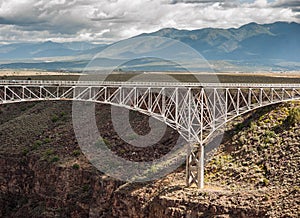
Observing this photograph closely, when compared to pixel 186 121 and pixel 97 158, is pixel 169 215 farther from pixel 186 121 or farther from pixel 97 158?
pixel 97 158

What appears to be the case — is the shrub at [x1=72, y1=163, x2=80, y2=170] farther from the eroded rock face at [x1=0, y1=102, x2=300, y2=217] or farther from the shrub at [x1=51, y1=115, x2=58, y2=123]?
the shrub at [x1=51, y1=115, x2=58, y2=123]

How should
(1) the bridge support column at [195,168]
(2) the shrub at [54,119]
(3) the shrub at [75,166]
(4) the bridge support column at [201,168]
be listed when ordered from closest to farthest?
(4) the bridge support column at [201,168], (1) the bridge support column at [195,168], (3) the shrub at [75,166], (2) the shrub at [54,119]

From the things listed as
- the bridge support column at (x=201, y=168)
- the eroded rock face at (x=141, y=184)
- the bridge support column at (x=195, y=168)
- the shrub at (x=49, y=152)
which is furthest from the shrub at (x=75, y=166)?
the bridge support column at (x=201, y=168)

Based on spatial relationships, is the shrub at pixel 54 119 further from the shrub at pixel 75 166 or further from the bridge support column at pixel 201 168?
the bridge support column at pixel 201 168

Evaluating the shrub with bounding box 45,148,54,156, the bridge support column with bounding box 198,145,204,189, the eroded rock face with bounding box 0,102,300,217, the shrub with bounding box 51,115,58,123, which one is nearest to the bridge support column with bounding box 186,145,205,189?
the bridge support column with bounding box 198,145,204,189

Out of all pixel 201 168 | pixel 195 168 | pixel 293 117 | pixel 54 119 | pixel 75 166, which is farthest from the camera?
pixel 54 119

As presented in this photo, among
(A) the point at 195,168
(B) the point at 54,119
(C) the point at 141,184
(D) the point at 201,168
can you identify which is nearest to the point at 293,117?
(D) the point at 201,168

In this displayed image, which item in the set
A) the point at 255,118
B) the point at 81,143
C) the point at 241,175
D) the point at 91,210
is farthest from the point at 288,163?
the point at 81,143

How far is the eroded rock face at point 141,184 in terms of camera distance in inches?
2119

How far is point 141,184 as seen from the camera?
201ft

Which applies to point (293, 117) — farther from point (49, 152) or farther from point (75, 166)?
point (49, 152)

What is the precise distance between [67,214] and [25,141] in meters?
17.2

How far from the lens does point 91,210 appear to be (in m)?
62.7

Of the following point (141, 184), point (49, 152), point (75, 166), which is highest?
point (49, 152)
